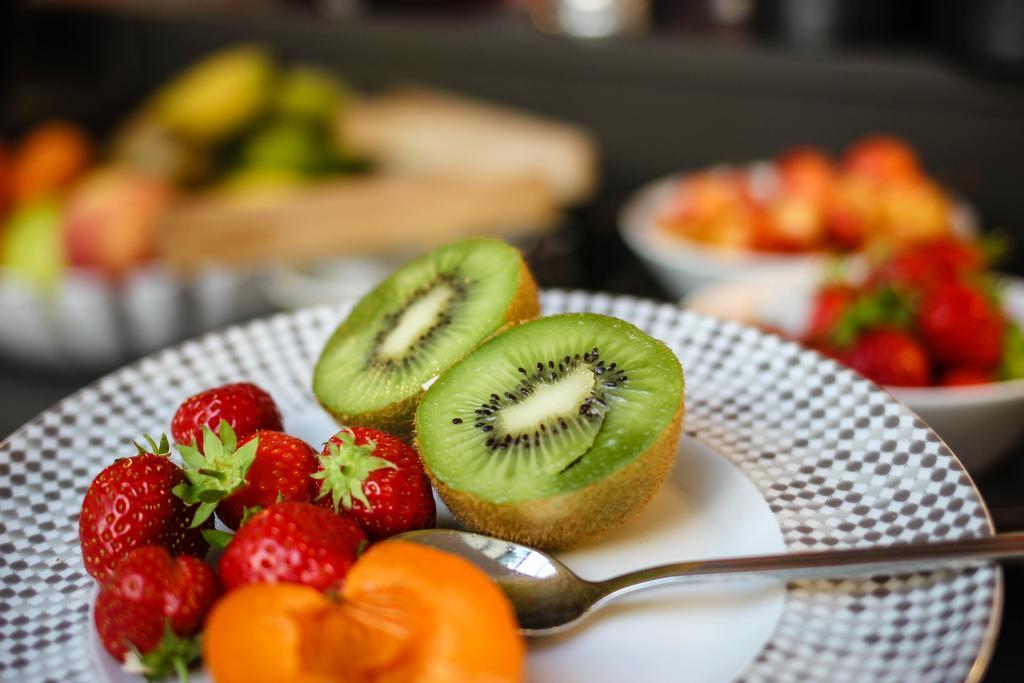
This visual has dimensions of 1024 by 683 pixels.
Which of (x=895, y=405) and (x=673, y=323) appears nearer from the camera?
(x=895, y=405)

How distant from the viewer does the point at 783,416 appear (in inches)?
24.4

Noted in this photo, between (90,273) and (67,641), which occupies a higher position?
(67,641)

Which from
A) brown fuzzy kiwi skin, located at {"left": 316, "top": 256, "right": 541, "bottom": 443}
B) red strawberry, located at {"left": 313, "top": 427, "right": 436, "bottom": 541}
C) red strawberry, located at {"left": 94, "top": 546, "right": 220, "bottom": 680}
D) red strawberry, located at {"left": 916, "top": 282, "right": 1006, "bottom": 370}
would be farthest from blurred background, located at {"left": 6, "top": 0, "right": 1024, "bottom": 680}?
red strawberry, located at {"left": 94, "top": 546, "right": 220, "bottom": 680}

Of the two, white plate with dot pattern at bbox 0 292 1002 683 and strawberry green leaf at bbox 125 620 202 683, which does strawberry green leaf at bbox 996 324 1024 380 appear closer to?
white plate with dot pattern at bbox 0 292 1002 683

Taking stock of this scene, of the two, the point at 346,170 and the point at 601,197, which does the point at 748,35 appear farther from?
the point at 346,170

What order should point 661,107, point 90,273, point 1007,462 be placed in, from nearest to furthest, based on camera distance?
point 1007,462
point 90,273
point 661,107

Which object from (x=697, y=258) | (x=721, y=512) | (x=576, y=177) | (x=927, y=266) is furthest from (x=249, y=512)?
(x=576, y=177)

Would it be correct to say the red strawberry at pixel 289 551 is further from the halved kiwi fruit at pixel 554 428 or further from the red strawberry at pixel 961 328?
the red strawberry at pixel 961 328

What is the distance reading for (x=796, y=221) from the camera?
123 centimetres

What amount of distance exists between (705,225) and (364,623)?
0.97 meters

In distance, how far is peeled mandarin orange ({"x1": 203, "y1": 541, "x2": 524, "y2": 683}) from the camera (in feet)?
1.26

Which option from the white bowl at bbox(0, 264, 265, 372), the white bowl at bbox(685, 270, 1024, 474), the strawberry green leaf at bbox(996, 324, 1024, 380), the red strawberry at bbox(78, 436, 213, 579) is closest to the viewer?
the red strawberry at bbox(78, 436, 213, 579)

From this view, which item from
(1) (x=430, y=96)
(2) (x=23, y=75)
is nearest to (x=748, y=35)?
(1) (x=430, y=96)

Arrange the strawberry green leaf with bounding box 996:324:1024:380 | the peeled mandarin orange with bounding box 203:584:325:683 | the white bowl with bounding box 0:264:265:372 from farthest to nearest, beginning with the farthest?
the white bowl with bounding box 0:264:265:372 < the strawberry green leaf with bounding box 996:324:1024:380 < the peeled mandarin orange with bounding box 203:584:325:683
